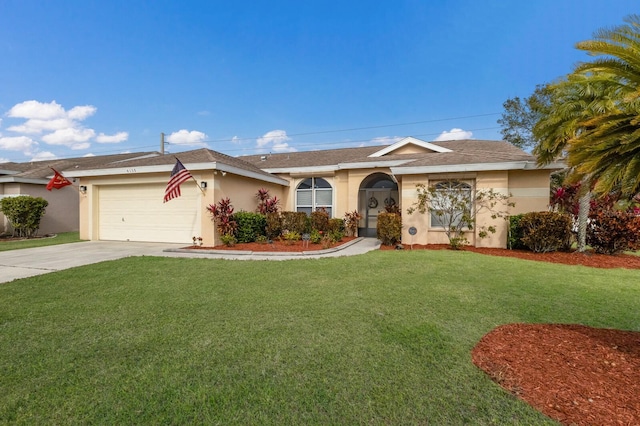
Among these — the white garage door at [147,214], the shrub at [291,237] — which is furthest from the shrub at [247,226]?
the white garage door at [147,214]

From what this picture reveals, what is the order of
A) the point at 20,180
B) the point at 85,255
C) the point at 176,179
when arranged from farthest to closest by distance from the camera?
the point at 20,180, the point at 176,179, the point at 85,255

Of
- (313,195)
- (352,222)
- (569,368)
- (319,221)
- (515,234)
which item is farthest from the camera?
(313,195)

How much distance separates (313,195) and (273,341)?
44.0ft

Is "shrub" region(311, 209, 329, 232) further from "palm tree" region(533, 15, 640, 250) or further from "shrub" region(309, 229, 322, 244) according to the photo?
"palm tree" region(533, 15, 640, 250)

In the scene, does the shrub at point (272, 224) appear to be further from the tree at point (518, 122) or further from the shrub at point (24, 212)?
the tree at point (518, 122)

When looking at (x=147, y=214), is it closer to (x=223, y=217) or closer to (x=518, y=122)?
(x=223, y=217)

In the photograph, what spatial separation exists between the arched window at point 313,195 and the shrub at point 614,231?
35.6ft

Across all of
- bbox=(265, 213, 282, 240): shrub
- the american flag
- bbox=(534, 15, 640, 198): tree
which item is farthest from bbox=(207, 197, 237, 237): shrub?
bbox=(534, 15, 640, 198): tree

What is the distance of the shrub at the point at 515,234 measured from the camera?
10.8m

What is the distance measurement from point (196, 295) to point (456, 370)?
4399mm

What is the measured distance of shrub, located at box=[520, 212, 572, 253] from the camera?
32.1 ft

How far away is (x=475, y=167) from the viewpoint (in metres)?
11.2

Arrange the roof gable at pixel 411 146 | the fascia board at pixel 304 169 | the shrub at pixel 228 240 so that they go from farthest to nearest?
the fascia board at pixel 304 169
the roof gable at pixel 411 146
the shrub at pixel 228 240

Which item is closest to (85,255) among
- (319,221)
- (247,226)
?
(247,226)
